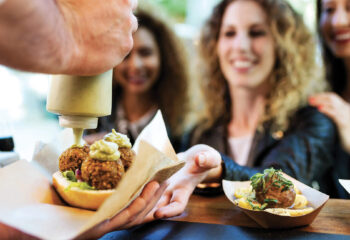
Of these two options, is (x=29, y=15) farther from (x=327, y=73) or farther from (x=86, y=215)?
(x=327, y=73)

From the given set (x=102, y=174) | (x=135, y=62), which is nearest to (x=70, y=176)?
(x=102, y=174)

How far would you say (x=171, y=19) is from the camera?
356 cm

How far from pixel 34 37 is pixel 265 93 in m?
2.25

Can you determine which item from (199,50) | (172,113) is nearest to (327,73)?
(199,50)

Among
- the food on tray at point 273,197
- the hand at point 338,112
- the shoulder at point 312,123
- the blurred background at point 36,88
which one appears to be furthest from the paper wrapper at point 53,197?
the blurred background at point 36,88

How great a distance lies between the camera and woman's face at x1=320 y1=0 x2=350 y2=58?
2551 millimetres

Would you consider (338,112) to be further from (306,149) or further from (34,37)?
(34,37)

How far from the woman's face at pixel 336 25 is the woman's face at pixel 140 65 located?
1.55 m

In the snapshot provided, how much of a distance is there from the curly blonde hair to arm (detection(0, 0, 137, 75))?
1.73 meters

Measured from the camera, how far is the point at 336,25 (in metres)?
2.58

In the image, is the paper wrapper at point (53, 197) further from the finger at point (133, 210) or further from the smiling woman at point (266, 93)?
the smiling woman at point (266, 93)

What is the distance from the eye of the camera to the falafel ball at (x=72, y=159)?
1.24 m

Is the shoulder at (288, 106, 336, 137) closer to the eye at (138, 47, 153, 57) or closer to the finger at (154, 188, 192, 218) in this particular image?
the finger at (154, 188, 192, 218)

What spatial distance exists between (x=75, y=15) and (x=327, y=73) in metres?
2.55
